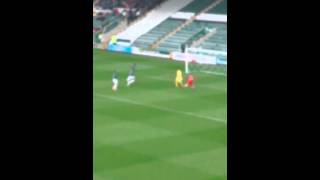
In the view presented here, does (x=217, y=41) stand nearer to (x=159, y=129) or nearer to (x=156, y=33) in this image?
(x=156, y=33)

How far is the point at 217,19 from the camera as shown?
141 feet

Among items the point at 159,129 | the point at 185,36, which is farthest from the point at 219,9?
the point at 159,129

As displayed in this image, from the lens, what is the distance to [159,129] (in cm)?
1753

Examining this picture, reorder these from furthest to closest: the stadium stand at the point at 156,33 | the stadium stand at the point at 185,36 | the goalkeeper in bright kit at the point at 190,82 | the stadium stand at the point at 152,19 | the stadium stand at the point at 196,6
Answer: the stadium stand at the point at 196,6, the stadium stand at the point at 152,19, the stadium stand at the point at 156,33, the stadium stand at the point at 185,36, the goalkeeper in bright kit at the point at 190,82

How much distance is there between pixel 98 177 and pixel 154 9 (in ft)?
122

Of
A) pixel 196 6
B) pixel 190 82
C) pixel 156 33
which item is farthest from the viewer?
pixel 196 6

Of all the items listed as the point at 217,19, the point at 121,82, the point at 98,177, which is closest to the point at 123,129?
the point at 98,177

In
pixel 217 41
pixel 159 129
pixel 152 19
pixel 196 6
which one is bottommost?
pixel 159 129

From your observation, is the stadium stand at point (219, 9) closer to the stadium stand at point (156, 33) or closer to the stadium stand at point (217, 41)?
the stadium stand at point (217, 41)

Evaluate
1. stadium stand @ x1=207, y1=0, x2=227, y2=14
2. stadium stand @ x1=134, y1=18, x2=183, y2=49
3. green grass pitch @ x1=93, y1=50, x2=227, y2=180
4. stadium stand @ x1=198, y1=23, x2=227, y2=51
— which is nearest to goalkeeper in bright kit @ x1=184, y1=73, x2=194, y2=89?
green grass pitch @ x1=93, y1=50, x2=227, y2=180

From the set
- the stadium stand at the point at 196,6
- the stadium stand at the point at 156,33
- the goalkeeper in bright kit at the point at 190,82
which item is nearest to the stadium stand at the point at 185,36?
the stadium stand at the point at 156,33

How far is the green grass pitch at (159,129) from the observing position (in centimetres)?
1340

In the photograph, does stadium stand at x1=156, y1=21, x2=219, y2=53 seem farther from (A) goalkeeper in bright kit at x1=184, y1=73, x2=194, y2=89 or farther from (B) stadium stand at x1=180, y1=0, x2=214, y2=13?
(A) goalkeeper in bright kit at x1=184, y1=73, x2=194, y2=89
